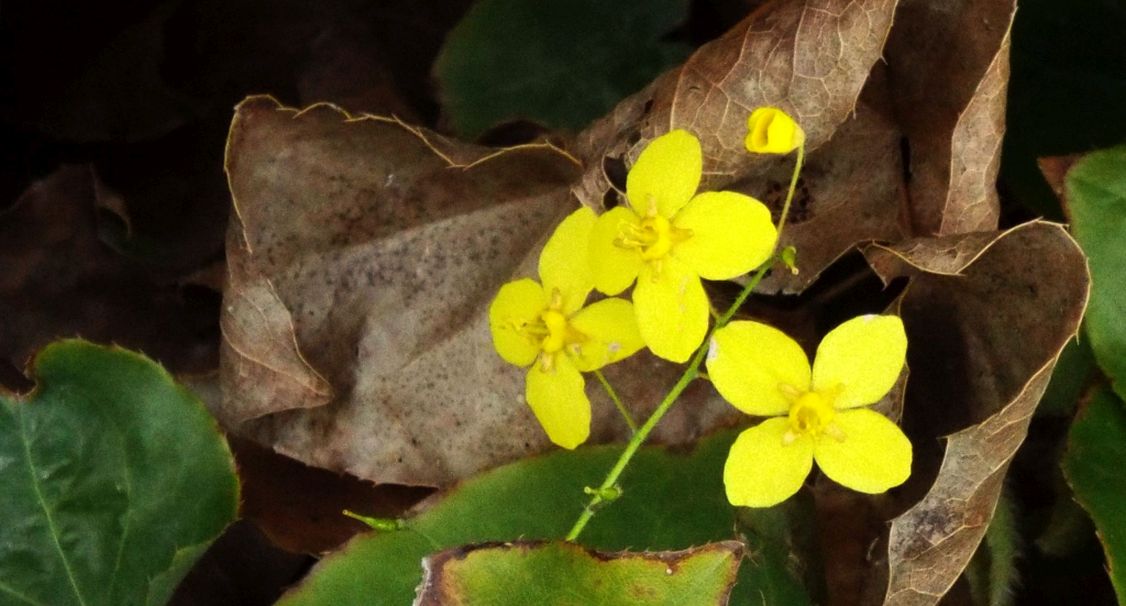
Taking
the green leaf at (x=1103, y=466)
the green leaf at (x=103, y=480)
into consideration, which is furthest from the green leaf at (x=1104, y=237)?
the green leaf at (x=103, y=480)

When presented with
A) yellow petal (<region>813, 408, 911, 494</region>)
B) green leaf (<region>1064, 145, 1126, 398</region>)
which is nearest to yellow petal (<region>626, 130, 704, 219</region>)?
yellow petal (<region>813, 408, 911, 494</region>)

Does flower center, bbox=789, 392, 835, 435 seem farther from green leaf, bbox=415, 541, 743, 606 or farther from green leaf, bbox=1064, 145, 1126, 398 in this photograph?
green leaf, bbox=1064, 145, 1126, 398

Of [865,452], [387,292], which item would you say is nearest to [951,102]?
[865,452]

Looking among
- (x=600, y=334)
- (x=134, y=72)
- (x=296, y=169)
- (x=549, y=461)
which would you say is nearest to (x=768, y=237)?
(x=600, y=334)

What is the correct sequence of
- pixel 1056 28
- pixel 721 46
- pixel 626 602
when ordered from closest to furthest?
pixel 626 602, pixel 721 46, pixel 1056 28

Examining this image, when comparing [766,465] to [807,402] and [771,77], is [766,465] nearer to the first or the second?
[807,402]

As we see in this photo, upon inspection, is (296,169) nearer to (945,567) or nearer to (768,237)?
(768,237)

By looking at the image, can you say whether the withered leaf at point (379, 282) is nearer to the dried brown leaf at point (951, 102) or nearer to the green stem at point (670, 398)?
the green stem at point (670, 398)
